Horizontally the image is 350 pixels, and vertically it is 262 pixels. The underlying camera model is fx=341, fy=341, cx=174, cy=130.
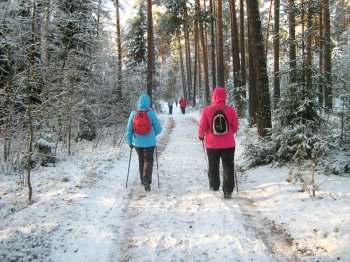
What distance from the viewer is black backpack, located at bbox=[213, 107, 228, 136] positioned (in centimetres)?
671

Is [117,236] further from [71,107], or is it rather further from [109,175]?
[71,107]

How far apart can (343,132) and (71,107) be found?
818 centimetres

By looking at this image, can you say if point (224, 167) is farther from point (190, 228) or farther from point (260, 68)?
point (260, 68)

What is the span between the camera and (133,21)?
33906mm

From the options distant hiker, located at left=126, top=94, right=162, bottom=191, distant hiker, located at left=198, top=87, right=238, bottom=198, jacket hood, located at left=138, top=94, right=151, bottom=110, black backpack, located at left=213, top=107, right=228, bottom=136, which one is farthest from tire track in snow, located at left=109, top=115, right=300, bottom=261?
jacket hood, located at left=138, top=94, right=151, bottom=110

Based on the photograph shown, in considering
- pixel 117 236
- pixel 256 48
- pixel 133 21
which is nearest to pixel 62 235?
pixel 117 236

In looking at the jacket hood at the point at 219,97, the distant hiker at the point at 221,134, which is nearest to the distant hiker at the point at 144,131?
the distant hiker at the point at 221,134

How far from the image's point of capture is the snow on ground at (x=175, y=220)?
441cm

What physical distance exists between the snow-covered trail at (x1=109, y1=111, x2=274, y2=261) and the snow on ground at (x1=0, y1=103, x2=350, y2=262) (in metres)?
0.01

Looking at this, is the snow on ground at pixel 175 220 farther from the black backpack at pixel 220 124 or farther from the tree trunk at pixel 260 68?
the tree trunk at pixel 260 68

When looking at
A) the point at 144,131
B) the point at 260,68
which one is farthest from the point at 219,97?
the point at 260,68

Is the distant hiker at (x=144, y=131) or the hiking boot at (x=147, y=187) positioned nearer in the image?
the hiking boot at (x=147, y=187)

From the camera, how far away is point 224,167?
682 centimetres

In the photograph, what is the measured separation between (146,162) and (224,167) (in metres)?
1.75
